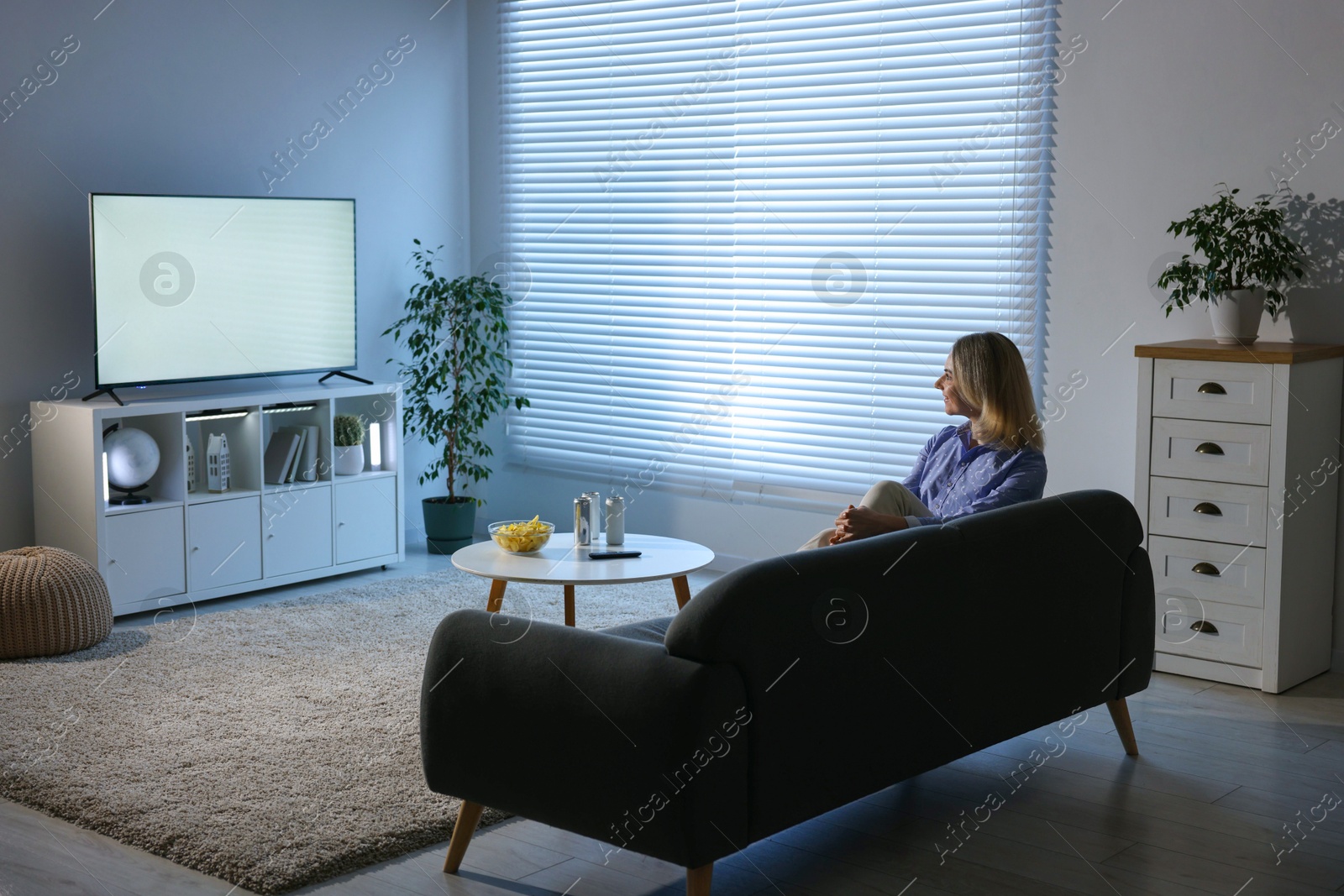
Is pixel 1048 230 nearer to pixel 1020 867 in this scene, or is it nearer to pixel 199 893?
pixel 1020 867

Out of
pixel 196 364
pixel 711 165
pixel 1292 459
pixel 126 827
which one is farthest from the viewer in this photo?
pixel 711 165

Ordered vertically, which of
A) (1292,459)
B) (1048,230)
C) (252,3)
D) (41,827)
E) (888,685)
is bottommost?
(41,827)

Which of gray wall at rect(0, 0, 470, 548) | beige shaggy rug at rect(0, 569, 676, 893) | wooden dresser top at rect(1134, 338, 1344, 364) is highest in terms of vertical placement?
gray wall at rect(0, 0, 470, 548)

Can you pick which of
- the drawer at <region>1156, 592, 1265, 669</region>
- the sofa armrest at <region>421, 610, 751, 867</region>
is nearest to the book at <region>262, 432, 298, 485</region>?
the sofa armrest at <region>421, 610, 751, 867</region>

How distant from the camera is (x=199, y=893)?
268cm

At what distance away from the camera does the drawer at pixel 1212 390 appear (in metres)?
4.04

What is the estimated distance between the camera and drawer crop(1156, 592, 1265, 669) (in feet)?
13.6

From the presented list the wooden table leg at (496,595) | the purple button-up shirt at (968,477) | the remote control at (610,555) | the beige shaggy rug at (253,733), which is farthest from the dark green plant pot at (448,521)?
the purple button-up shirt at (968,477)

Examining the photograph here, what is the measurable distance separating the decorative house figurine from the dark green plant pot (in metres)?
1.19

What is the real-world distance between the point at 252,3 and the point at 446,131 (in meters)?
1.22

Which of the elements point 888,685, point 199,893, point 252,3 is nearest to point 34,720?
point 199,893

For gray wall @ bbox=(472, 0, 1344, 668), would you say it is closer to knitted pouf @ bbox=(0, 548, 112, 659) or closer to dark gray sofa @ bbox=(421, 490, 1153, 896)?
dark gray sofa @ bbox=(421, 490, 1153, 896)

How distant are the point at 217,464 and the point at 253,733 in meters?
1.84

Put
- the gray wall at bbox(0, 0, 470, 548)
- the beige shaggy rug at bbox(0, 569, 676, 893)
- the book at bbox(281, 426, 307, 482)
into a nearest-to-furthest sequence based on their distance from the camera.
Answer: the beige shaggy rug at bbox(0, 569, 676, 893) → the gray wall at bbox(0, 0, 470, 548) → the book at bbox(281, 426, 307, 482)
